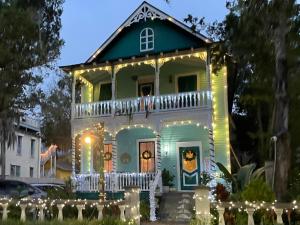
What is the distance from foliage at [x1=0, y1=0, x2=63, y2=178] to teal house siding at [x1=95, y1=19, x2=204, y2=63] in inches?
105

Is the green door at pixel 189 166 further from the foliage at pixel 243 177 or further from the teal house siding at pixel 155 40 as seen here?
the foliage at pixel 243 177

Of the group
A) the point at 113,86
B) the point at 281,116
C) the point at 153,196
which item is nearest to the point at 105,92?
the point at 113,86

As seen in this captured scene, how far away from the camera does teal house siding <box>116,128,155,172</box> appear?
19578mm

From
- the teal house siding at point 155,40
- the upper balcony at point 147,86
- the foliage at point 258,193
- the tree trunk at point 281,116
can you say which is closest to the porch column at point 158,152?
the upper balcony at point 147,86

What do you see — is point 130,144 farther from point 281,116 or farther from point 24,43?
point 281,116

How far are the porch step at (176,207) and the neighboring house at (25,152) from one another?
1826cm

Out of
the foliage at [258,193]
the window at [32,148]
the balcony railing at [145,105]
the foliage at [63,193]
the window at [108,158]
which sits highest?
the balcony railing at [145,105]

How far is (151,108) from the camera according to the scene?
17.9 meters

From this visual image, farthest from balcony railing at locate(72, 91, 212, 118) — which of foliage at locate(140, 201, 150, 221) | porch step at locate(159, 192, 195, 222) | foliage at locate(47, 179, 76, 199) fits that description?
foliage at locate(140, 201, 150, 221)

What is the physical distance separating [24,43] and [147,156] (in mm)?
7236

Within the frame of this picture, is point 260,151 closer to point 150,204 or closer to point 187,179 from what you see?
point 187,179

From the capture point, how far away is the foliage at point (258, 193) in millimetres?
10422

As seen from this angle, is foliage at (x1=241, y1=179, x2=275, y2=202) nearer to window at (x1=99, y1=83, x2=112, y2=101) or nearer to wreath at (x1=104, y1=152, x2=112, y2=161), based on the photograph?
wreath at (x1=104, y1=152, x2=112, y2=161)

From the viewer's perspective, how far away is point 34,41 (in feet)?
58.6
